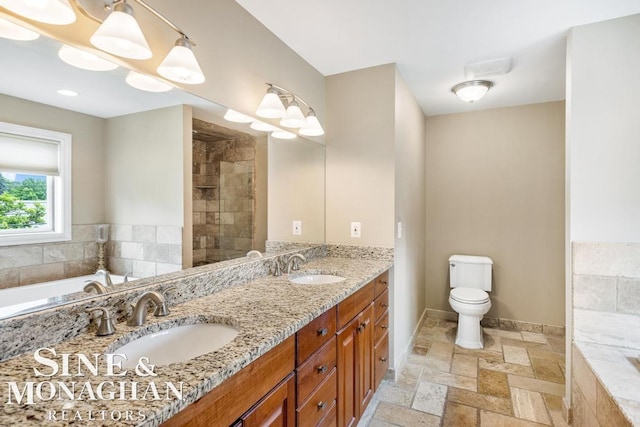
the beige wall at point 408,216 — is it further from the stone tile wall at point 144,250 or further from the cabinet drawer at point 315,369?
the stone tile wall at point 144,250

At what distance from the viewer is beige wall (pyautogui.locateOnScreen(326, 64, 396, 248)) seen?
2414 mm

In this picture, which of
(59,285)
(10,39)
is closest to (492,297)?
(59,285)

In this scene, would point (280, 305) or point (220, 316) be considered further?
point (280, 305)

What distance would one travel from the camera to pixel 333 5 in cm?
175

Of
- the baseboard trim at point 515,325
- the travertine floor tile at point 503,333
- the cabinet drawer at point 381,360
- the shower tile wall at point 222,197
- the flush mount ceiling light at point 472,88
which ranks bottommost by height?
the travertine floor tile at point 503,333

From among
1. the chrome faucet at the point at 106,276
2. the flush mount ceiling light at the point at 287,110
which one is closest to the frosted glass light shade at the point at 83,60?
the chrome faucet at the point at 106,276

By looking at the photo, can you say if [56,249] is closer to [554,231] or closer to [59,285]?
[59,285]

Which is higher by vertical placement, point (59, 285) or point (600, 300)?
point (59, 285)

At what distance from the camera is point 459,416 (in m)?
2.01

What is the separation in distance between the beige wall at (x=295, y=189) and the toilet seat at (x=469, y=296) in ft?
4.75

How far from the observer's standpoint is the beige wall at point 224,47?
126 centimetres

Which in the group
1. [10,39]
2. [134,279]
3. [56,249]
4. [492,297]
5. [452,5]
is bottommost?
[492,297]

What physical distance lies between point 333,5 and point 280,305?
1575 millimetres

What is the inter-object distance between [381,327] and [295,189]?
1.16m
